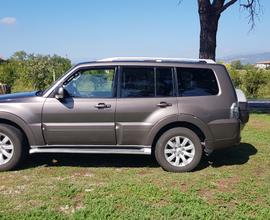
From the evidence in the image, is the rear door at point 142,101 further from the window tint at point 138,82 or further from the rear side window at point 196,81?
the rear side window at point 196,81

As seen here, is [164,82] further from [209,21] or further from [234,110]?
[209,21]

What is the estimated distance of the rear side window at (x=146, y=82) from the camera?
19.7 ft

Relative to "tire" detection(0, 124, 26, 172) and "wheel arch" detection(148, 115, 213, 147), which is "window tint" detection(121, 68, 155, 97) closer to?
"wheel arch" detection(148, 115, 213, 147)

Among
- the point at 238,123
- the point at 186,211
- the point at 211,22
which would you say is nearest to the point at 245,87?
the point at 211,22

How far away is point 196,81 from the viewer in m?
6.08

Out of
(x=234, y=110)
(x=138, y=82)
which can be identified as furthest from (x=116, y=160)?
(x=234, y=110)

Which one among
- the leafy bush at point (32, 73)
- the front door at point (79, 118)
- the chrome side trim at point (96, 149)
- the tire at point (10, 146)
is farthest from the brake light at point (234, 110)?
the leafy bush at point (32, 73)

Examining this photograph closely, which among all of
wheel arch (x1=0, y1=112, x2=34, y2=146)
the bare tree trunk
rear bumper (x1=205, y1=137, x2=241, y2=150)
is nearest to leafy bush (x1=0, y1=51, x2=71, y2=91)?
the bare tree trunk

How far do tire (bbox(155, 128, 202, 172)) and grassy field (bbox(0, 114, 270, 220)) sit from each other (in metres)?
0.17

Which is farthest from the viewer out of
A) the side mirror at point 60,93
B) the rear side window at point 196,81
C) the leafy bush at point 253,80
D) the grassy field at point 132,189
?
the leafy bush at point 253,80

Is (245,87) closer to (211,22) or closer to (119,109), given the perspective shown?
(211,22)

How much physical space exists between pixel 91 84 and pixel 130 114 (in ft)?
2.59

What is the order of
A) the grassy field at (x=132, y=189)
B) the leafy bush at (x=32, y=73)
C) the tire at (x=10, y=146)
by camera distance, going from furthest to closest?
the leafy bush at (x=32, y=73) → the tire at (x=10, y=146) → the grassy field at (x=132, y=189)

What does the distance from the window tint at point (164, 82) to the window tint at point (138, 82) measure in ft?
0.25
